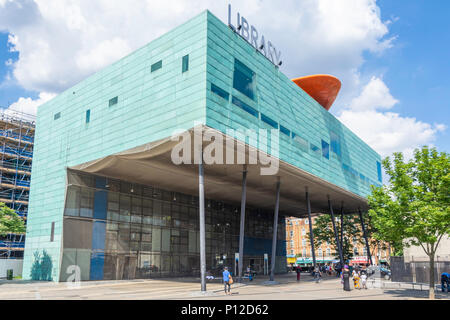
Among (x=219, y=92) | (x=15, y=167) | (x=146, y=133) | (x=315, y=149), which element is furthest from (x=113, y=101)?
(x=15, y=167)

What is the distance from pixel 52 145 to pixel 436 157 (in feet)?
111

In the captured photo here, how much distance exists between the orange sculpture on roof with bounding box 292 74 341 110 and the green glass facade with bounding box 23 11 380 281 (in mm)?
3197

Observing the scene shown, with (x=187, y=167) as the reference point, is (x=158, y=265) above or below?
below

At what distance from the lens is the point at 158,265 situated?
42594 mm

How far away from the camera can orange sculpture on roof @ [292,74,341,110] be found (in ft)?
159

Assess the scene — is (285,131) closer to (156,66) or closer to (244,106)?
(244,106)

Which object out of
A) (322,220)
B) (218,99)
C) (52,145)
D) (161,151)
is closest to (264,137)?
(218,99)

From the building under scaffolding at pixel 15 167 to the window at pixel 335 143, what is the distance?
46060 millimetres

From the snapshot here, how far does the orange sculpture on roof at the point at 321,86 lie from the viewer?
159 feet

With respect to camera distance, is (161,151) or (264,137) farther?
(264,137)

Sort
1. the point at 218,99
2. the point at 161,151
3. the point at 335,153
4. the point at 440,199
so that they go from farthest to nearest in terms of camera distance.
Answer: the point at 335,153
the point at 161,151
the point at 218,99
the point at 440,199

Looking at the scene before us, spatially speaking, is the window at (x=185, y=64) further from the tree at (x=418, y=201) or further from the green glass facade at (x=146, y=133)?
the tree at (x=418, y=201)

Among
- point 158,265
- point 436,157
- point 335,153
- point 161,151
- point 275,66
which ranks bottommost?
point 158,265

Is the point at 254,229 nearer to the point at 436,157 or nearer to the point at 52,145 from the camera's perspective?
the point at 52,145
